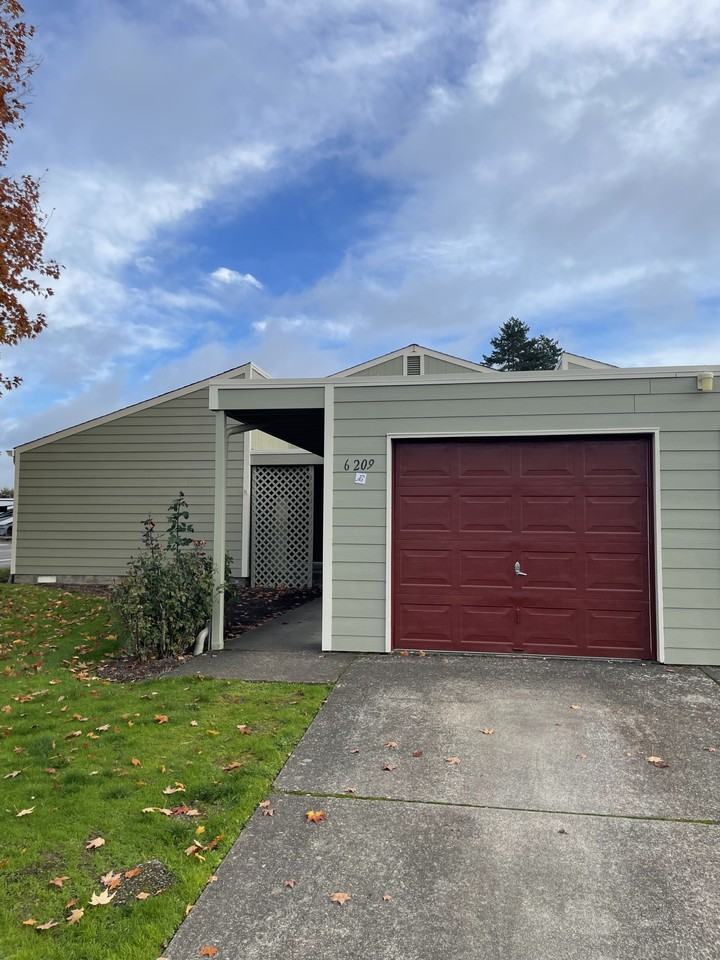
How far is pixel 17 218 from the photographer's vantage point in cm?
1118

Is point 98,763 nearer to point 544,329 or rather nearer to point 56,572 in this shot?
point 56,572

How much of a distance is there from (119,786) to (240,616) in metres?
5.42

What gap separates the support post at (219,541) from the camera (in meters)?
6.84

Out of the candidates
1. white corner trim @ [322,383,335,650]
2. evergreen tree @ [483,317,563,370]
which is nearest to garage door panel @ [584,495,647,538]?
white corner trim @ [322,383,335,650]

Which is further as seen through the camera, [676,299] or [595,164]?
[676,299]

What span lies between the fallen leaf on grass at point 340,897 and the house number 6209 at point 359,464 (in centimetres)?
435

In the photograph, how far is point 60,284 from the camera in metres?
11.8

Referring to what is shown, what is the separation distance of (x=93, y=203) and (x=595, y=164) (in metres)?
9.95

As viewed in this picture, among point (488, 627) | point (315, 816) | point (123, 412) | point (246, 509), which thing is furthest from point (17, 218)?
point (315, 816)

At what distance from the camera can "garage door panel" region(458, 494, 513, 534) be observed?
6324mm

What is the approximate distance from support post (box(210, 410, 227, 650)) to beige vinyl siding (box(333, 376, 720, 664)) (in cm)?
130

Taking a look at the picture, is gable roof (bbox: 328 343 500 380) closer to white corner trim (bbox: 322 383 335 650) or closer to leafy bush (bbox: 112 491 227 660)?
white corner trim (bbox: 322 383 335 650)

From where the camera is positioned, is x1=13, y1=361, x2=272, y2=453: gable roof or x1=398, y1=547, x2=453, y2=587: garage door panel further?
x1=13, y1=361, x2=272, y2=453: gable roof

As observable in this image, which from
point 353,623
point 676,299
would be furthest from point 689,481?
point 676,299
